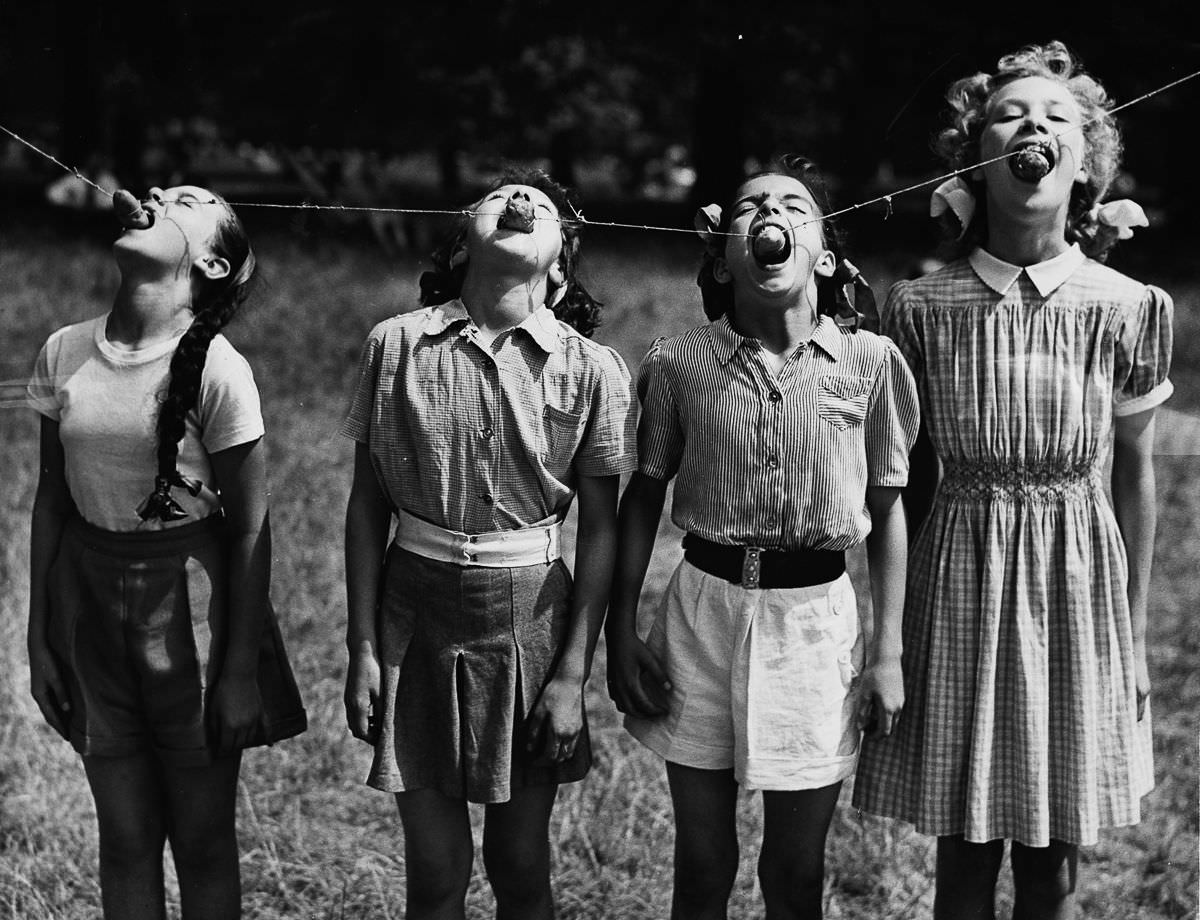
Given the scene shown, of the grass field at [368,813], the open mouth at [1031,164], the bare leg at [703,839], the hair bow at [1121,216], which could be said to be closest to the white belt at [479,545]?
the bare leg at [703,839]

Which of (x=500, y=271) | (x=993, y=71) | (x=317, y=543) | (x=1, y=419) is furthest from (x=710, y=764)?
(x=1, y=419)

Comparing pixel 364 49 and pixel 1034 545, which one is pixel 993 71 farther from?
pixel 364 49

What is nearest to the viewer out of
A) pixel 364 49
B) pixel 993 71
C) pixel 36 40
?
pixel 993 71

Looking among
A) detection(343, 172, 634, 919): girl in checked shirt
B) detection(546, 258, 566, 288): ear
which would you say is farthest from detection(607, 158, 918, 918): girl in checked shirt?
detection(546, 258, 566, 288): ear

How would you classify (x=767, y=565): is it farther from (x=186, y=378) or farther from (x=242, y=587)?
(x=186, y=378)

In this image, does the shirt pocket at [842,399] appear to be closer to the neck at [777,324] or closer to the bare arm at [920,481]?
the neck at [777,324]

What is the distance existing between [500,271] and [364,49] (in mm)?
9386

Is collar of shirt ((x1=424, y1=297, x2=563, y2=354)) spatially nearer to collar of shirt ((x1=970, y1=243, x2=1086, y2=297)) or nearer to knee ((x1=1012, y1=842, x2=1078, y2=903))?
collar of shirt ((x1=970, y1=243, x2=1086, y2=297))

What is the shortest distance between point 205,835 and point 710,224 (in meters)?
1.45

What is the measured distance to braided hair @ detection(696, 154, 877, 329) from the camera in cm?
249

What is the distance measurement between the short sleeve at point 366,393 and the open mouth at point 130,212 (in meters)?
0.44

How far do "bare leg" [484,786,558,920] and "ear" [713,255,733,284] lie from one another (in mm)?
956

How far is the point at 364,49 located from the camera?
1111 centimetres

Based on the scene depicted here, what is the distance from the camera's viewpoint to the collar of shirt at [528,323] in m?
2.39
